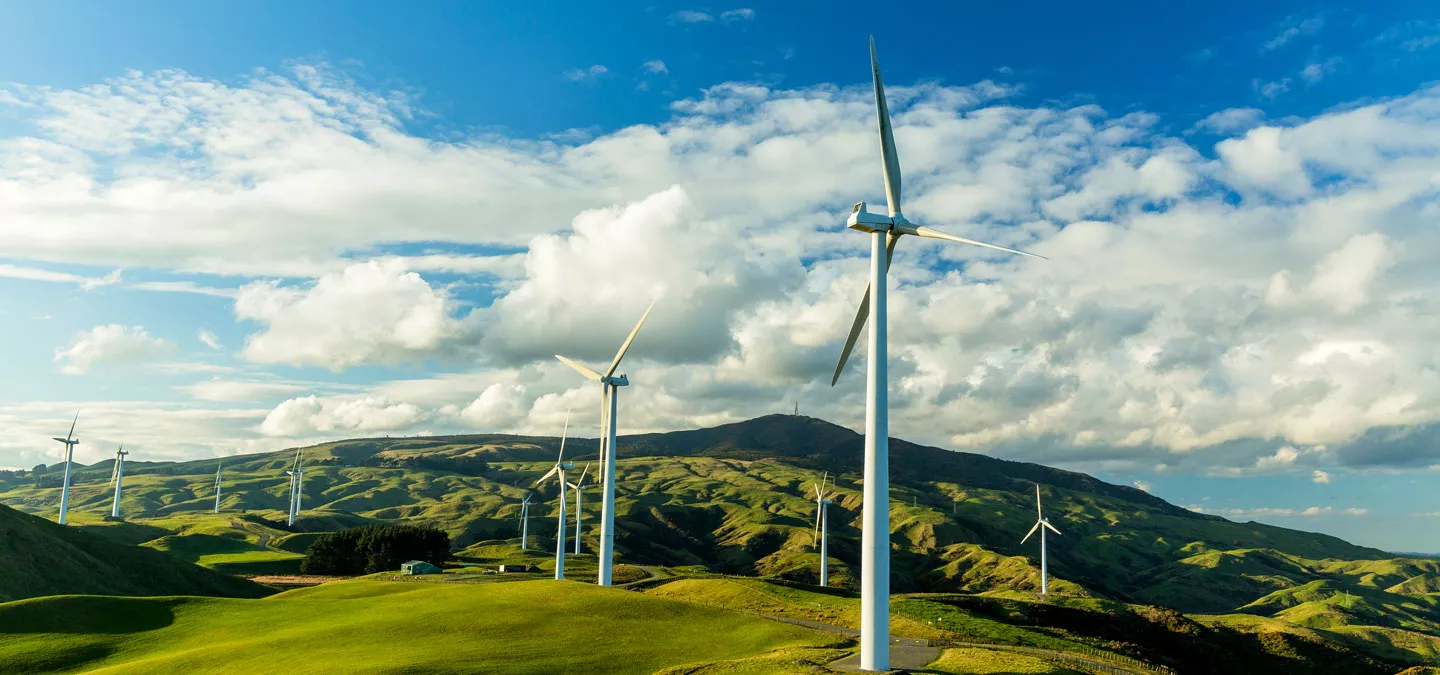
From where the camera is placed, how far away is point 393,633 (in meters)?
80.6

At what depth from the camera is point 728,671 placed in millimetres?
63656

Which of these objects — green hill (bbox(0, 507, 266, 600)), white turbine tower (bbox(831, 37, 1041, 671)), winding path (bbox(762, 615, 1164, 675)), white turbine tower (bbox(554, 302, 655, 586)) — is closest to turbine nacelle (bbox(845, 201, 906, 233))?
white turbine tower (bbox(831, 37, 1041, 671))

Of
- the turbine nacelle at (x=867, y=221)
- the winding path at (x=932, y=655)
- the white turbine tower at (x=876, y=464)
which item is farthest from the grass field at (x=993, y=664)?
the turbine nacelle at (x=867, y=221)

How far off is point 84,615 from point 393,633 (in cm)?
3473

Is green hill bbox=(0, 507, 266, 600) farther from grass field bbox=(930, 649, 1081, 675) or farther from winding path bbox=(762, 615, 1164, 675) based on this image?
grass field bbox=(930, 649, 1081, 675)

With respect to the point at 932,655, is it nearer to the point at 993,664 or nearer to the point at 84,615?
the point at 993,664

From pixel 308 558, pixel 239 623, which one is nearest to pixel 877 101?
pixel 239 623

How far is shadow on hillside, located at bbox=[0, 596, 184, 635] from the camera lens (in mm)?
84375

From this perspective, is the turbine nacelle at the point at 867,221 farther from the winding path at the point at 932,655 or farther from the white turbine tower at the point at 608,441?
the white turbine tower at the point at 608,441

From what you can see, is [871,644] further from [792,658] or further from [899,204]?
[899,204]

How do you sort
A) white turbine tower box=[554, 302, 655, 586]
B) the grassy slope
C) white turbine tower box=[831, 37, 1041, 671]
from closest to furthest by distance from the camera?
white turbine tower box=[831, 37, 1041, 671]
the grassy slope
white turbine tower box=[554, 302, 655, 586]

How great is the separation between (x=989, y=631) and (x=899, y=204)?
5394 centimetres

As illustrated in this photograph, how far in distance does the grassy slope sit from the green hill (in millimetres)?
32588

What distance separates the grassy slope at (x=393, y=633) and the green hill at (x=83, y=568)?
3259 cm
